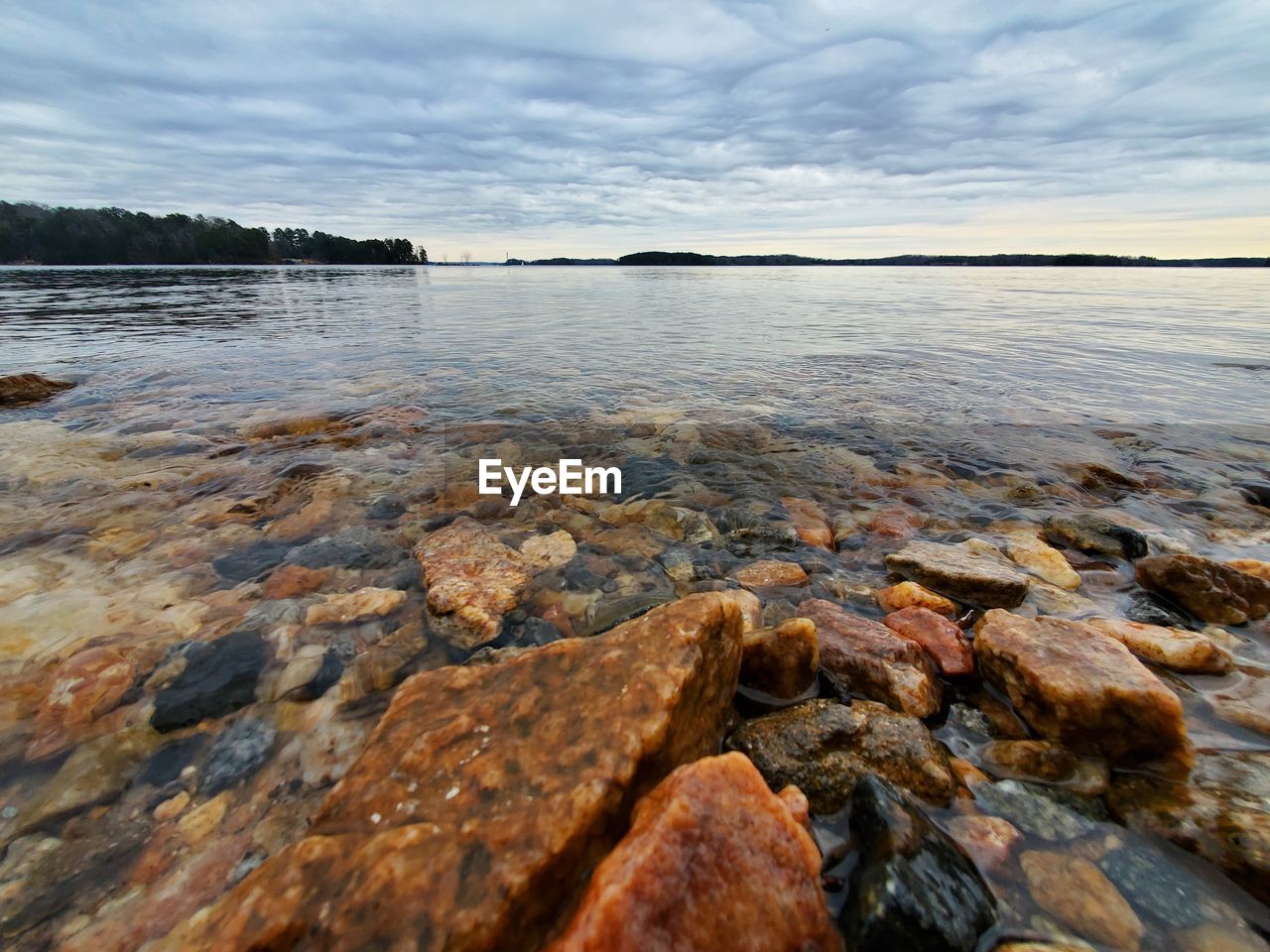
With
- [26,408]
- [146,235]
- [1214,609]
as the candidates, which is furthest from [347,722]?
[146,235]

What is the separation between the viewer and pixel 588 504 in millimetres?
5680

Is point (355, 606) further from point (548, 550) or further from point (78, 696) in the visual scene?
point (548, 550)

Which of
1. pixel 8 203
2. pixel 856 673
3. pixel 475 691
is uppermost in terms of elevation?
pixel 8 203

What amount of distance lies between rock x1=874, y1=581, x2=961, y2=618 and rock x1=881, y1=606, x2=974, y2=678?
12 cm

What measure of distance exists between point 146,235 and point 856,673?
165 meters

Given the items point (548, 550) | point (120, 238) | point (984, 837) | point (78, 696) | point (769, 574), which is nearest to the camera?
point (984, 837)

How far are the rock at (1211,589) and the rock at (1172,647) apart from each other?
492 mm

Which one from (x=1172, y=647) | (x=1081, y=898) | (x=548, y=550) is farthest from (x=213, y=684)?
(x=1172, y=647)

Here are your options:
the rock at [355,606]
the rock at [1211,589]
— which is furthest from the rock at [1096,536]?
the rock at [355,606]

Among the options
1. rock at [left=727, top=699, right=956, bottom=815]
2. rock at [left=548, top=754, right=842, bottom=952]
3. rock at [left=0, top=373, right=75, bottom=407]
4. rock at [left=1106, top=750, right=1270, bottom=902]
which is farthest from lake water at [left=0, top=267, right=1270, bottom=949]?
rock at [left=0, top=373, right=75, bottom=407]

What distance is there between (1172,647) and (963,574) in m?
1.15

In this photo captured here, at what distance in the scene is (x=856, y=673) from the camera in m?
3.03

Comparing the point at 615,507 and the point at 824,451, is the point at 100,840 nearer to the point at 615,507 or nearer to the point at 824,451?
the point at 615,507

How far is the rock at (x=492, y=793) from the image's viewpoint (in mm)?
1616
